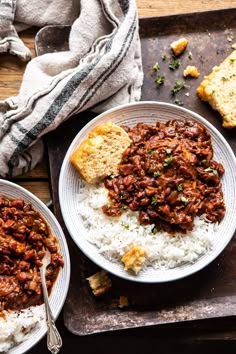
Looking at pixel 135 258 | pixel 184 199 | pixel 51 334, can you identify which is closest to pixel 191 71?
pixel 184 199

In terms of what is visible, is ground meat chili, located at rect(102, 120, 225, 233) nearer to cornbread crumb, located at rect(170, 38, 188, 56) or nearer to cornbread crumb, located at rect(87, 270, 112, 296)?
cornbread crumb, located at rect(87, 270, 112, 296)

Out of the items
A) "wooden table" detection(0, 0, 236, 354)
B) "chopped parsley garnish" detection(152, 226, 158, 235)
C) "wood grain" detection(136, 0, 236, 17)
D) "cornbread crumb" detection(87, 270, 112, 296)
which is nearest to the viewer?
"chopped parsley garnish" detection(152, 226, 158, 235)

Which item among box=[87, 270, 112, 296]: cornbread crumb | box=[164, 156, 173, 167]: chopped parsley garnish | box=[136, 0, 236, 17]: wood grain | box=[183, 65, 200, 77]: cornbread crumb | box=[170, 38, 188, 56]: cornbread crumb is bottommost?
box=[87, 270, 112, 296]: cornbread crumb

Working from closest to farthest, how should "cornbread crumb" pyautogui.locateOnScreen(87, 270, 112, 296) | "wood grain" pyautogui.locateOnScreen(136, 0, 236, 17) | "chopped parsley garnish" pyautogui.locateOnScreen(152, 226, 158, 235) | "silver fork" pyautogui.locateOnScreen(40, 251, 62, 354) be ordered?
"silver fork" pyautogui.locateOnScreen(40, 251, 62, 354), "chopped parsley garnish" pyautogui.locateOnScreen(152, 226, 158, 235), "cornbread crumb" pyautogui.locateOnScreen(87, 270, 112, 296), "wood grain" pyautogui.locateOnScreen(136, 0, 236, 17)

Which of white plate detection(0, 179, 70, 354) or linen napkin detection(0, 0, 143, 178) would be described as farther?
linen napkin detection(0, 0, 143, 178)

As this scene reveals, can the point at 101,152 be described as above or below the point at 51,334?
above

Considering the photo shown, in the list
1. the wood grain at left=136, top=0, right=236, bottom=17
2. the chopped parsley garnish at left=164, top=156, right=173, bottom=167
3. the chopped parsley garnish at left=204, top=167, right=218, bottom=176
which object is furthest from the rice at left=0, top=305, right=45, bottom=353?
the wood grain at left=136, top=0, right=236, bottom=17

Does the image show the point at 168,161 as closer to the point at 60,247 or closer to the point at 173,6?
the point at 60,247

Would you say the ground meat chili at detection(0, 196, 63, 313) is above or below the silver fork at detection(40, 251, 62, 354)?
above
